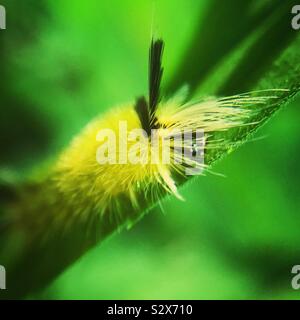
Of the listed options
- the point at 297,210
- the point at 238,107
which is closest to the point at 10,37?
the point at 238,107

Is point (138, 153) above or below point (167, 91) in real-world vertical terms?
below

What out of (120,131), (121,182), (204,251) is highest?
(120,131)

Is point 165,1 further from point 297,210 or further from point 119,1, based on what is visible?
point 297,210
